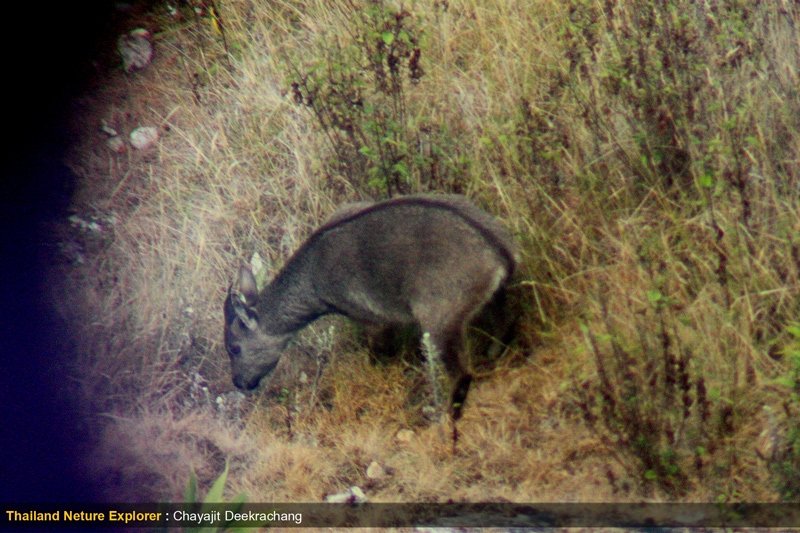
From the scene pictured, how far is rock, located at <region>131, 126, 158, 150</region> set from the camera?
6867mm

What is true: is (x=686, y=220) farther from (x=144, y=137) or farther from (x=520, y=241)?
(x=144, y=137)

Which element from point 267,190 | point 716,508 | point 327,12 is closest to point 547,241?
point 716,508

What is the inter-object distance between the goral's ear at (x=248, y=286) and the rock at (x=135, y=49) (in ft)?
10.7

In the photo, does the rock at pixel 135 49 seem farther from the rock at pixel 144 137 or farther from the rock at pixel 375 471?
the rock at pixel 375 471

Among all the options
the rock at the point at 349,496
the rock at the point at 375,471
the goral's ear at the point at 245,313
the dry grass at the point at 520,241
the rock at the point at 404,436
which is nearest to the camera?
the dry grass at the point at 520,241

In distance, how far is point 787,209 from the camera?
14.2ft

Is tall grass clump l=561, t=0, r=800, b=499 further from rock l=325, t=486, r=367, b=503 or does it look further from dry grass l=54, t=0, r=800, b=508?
rock l=325, t=486, r=367, b=503

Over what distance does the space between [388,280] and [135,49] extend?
4.51 m

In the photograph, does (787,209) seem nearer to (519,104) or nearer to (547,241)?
(547,241)

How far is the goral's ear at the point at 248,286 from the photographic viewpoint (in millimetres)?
5266

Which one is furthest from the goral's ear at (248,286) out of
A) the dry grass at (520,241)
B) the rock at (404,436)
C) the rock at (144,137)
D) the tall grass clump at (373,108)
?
the rock at (144,137)

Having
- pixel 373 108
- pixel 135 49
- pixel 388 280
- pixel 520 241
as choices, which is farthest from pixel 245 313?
pixel 135 49

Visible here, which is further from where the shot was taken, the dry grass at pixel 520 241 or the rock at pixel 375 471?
the rock at pixel 375 471

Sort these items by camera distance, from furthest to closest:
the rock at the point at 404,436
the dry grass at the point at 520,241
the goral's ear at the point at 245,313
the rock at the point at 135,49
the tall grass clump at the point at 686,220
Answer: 1. the rock at the point at 135,49
2. the goral's ear at the point at 245,313
3. the rock at the point at 404,436
4. the dry grass at the point at 520,241
5. the tall grass clump at the point at 686,220
